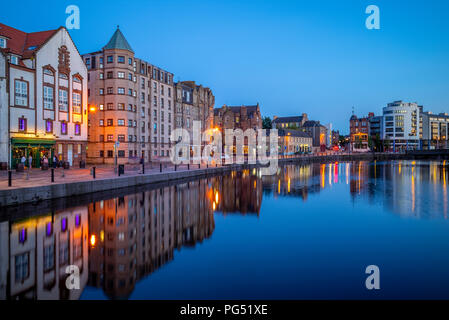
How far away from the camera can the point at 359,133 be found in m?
184

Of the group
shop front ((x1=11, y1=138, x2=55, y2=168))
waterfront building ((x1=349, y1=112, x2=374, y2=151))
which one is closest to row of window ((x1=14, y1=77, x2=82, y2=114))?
shop front ((x1=11, y1=138, x2=55, y2=168))

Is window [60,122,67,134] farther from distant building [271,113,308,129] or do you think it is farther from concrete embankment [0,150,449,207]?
distant building [271,113,308,129]

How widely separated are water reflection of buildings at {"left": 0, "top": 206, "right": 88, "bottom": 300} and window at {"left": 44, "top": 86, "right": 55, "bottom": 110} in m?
26.0

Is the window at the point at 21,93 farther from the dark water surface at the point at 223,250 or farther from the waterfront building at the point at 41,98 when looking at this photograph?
the dark water surface at the point at 223,250

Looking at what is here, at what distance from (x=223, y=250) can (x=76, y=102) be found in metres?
38.9

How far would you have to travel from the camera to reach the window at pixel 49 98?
1551 inches

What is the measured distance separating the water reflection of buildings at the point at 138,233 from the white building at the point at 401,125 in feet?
574

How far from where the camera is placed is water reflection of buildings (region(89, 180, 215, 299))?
35.8 feet

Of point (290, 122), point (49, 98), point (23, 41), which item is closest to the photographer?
point (49, 98)

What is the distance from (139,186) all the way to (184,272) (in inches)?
864

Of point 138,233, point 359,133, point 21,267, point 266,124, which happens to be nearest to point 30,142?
point 138,233

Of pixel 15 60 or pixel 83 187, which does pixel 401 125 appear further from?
pixel 83 187

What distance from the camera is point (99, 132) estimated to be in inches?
2105

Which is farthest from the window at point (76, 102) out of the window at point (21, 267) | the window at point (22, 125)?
the window at point (21, 267)
